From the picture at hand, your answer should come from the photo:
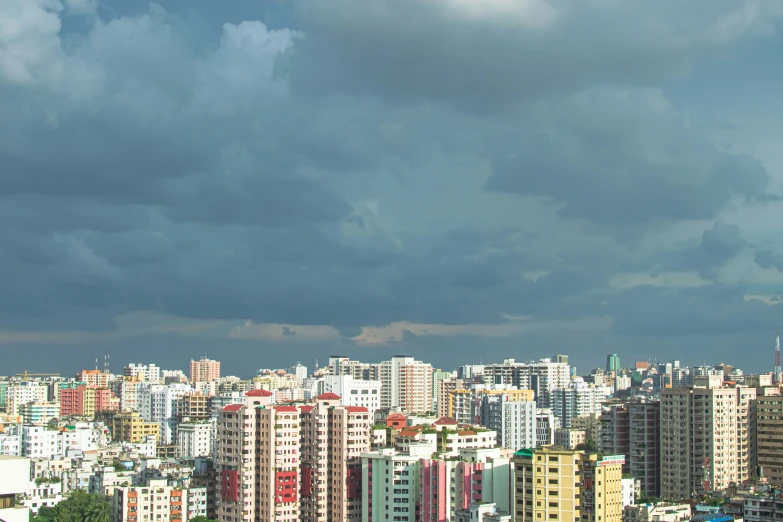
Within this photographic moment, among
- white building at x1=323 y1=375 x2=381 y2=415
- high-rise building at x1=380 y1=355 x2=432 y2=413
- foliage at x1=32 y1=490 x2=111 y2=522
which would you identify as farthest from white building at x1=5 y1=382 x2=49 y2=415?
foliage at x1=32 y1=490 x2=111 y2=522

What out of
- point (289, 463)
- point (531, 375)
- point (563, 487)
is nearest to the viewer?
point (563, 487)

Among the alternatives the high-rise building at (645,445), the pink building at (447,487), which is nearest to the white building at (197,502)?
the pink building at (447,487)

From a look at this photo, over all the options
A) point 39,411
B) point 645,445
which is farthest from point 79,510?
point 39,411

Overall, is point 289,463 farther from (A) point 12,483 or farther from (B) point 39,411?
(B) point 39,411

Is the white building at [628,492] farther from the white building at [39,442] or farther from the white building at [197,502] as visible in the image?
the white building at [39,442]

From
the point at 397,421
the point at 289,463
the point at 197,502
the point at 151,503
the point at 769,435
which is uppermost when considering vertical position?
the point at 397,421

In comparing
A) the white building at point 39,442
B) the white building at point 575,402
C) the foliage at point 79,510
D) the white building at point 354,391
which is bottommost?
the foliage at point 79,510
